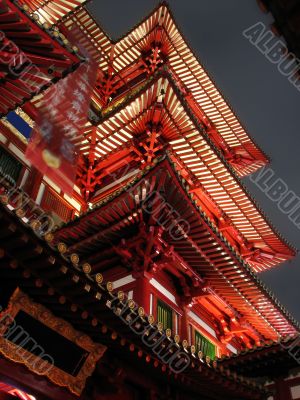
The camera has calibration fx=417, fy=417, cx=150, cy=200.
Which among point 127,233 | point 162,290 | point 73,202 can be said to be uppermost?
point 73,202

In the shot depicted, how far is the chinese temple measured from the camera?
7184 mm

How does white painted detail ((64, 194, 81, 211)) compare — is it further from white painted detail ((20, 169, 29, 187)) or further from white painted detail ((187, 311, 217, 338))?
white painted detail ((187, 311, 217, 338))

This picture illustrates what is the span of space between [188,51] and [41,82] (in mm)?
13321

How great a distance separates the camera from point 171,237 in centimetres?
1227

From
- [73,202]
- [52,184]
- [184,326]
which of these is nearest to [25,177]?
[52,184]

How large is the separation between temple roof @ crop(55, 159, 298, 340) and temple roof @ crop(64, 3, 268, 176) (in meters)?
9.80

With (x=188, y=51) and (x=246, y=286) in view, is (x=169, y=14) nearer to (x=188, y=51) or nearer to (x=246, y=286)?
(x=188, y=51)

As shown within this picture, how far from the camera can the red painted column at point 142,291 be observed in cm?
1121

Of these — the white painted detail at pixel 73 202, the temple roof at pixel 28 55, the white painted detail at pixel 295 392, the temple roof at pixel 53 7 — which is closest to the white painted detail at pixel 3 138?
the white painted detail at pixel 73 202

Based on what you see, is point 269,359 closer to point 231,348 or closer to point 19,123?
point 231,348

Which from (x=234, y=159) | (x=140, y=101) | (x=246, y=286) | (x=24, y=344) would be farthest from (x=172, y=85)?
(x=24, y=344)

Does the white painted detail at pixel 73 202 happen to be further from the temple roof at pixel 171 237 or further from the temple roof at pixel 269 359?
the temple roof at pixel 269 359

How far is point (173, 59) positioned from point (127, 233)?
1186cm

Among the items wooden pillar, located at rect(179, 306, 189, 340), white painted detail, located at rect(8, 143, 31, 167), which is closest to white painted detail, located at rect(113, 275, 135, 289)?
wooden pillar, located at rect(179, 306, 189, 340)
